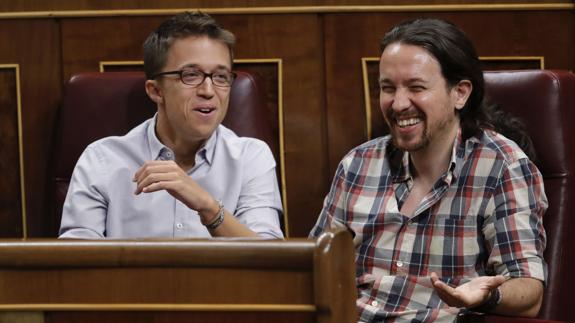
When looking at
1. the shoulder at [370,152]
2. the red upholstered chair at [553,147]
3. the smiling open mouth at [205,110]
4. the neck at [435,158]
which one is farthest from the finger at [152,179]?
the red upholstered chair at [553,147]

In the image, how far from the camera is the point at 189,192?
1655mm

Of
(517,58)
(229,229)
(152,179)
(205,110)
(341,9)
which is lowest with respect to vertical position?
(229,229)

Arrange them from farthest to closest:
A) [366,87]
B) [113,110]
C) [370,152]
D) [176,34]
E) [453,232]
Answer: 1. [366,87]
2. [113,110]
3. [176,34]
4. [370,152]
5. [453,232]

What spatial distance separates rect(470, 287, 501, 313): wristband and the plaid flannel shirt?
9cm

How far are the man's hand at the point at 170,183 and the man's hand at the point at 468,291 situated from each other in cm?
50

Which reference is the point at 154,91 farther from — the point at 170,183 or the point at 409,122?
the point at 409,122

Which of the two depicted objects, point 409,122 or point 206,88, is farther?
point 206,88

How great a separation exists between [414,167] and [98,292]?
851 millimetres

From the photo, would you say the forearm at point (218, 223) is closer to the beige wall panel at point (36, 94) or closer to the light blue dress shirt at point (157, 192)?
the light blue dress shirt at point (157, 192)

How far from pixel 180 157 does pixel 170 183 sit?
28cm

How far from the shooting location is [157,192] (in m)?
1.87

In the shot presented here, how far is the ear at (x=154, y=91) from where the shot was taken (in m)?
1.88

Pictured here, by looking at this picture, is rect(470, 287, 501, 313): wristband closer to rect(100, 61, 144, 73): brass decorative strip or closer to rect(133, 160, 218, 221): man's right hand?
rect(133, 160, 218, 221): man's right hand

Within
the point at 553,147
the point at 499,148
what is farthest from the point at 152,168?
the point at 553,147
